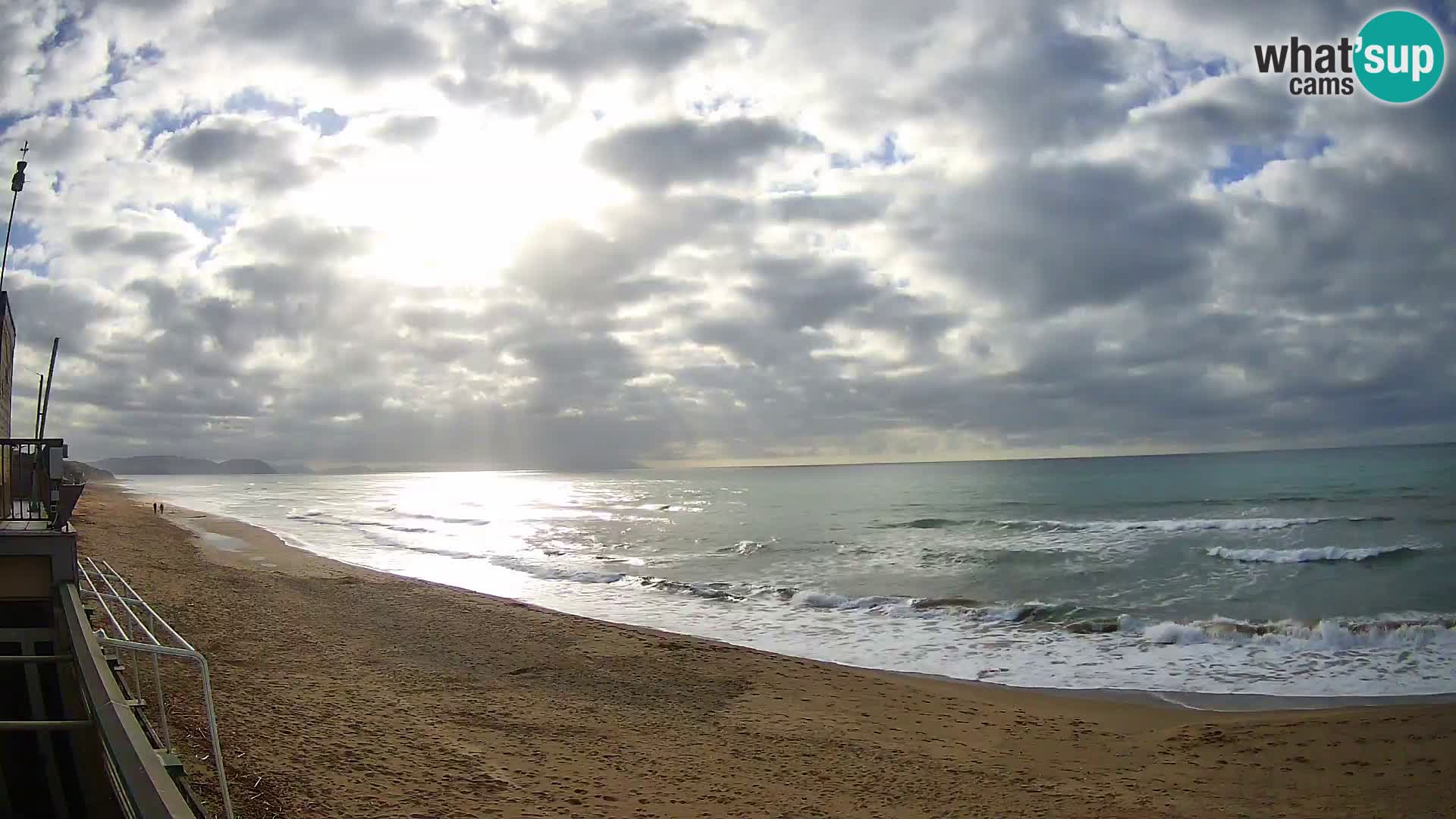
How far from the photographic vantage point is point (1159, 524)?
33000 millimetres

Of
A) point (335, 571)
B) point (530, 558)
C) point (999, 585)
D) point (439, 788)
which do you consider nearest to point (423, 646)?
point (439, 788)

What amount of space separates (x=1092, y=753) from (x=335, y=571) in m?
20.0

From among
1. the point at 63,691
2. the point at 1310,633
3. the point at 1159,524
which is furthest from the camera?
the point at 1159,524

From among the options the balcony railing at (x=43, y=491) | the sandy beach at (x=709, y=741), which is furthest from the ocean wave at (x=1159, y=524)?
the balcony railing at (x=43, y=491)

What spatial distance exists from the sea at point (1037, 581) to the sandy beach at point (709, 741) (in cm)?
192

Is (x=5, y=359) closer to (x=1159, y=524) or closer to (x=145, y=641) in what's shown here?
(x=145, y=641)

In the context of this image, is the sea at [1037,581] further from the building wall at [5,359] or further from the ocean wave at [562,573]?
the building wall at [5,359]

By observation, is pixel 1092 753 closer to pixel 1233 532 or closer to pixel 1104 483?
pixel 1233 532

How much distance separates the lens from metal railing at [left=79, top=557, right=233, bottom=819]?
450cm

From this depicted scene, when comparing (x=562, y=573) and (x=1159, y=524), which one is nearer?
(x=562, y=573)

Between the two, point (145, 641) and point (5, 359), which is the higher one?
point (5, 359)

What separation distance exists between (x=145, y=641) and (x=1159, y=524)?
34.4 metres

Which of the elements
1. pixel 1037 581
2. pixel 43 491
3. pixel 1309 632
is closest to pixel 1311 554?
pixel 1037 581

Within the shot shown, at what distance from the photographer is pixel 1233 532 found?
29156mm
